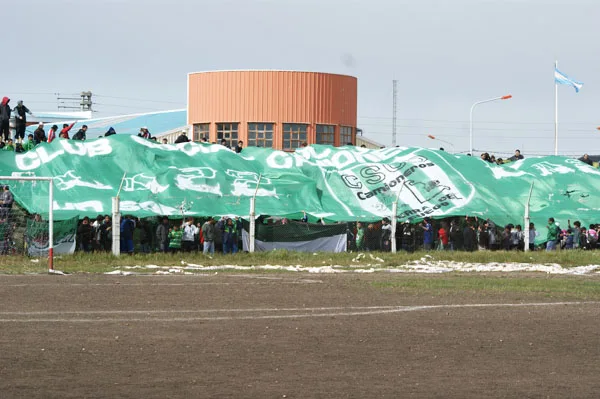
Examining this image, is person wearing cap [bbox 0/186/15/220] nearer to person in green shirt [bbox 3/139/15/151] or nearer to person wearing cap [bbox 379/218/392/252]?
person in green shirt [bbox 3/139/15/151]

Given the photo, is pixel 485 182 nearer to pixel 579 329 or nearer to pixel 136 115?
pixel 579 329

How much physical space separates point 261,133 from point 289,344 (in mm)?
51923

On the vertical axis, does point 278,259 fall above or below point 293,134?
below

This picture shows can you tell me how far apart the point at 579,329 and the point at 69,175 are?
2982 centimetres

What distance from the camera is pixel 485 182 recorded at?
55.1 metres

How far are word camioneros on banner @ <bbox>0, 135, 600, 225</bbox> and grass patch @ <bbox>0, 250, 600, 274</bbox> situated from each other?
3.35 metres

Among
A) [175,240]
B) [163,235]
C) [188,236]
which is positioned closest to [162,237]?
[163,235]

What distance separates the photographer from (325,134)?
71.3 metres

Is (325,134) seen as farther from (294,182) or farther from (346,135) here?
(294,182)

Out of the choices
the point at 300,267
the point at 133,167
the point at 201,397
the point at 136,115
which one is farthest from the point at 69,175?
the point at 136,115

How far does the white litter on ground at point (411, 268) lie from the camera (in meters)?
37.8

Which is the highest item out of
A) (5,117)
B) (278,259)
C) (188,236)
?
(5,117)

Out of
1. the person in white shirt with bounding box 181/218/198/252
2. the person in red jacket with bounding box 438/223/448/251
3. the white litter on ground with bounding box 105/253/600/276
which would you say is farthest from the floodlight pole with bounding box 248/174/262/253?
the person in red jacket with bounding box 438/223/448/251

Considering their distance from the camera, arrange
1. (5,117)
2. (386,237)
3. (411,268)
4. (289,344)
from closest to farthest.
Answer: (289,344) < (411,268) < (386,237) < (5,117)
